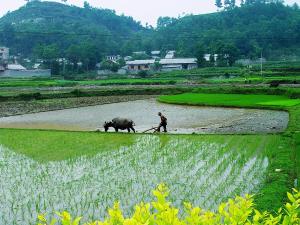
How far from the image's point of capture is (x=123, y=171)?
10641 mm

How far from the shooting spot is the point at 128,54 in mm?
91125

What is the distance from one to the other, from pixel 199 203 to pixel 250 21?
90.9 m

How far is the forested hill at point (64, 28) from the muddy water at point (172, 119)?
47.0 meters

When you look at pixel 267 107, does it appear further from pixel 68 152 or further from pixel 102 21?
pixel 102 21

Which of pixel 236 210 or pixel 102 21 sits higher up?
Result: pixel 102 21

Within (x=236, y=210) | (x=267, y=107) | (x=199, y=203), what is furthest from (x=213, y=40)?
(x=236, y=210)

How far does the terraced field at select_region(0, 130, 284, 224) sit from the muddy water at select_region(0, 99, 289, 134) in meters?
3.10

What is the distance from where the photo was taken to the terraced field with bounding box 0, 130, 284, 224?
8.13 metres

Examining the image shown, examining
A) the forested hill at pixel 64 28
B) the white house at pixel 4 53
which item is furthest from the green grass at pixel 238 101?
the white house at pixel 4 53

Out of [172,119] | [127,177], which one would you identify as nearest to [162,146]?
[127,177]

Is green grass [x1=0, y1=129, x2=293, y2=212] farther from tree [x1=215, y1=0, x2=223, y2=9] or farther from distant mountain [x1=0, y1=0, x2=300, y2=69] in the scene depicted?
tree [x1=215, y1=0, x2=223, y2=9]

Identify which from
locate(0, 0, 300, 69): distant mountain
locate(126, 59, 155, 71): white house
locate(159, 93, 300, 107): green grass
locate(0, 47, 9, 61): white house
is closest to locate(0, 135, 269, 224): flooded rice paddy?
locate(159, 93, 300, 107): green grass

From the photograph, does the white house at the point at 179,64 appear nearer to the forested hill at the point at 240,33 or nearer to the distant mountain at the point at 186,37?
the distant mountain at the point at 186,37

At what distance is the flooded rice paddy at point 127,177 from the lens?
26.1 ft
